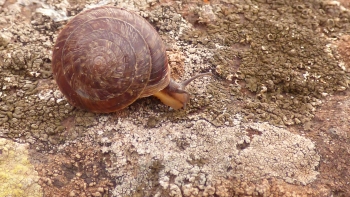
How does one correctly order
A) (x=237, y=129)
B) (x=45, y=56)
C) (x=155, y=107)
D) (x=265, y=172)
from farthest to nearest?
1. (x=45, y=56)
2. (x=155, y=107)
3. (x=237, y=129)
4. (x=265, y=172)

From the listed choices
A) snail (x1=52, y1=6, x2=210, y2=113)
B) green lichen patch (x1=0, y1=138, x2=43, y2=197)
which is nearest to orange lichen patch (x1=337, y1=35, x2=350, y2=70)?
snail (x1=52, y1=6, x2=210, y2=113)

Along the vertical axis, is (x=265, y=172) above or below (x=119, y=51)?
below

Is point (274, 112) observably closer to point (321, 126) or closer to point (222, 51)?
A: point (321, 126)

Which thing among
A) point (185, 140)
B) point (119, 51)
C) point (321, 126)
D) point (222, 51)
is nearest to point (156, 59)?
point (119, 51)

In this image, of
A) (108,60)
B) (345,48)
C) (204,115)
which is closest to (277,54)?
(345,48)

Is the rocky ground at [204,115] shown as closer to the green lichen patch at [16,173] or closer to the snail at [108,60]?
the green lichen patch at [16,173]

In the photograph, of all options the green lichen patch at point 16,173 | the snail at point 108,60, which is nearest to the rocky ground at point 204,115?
the green lichen patch at point 16,173
